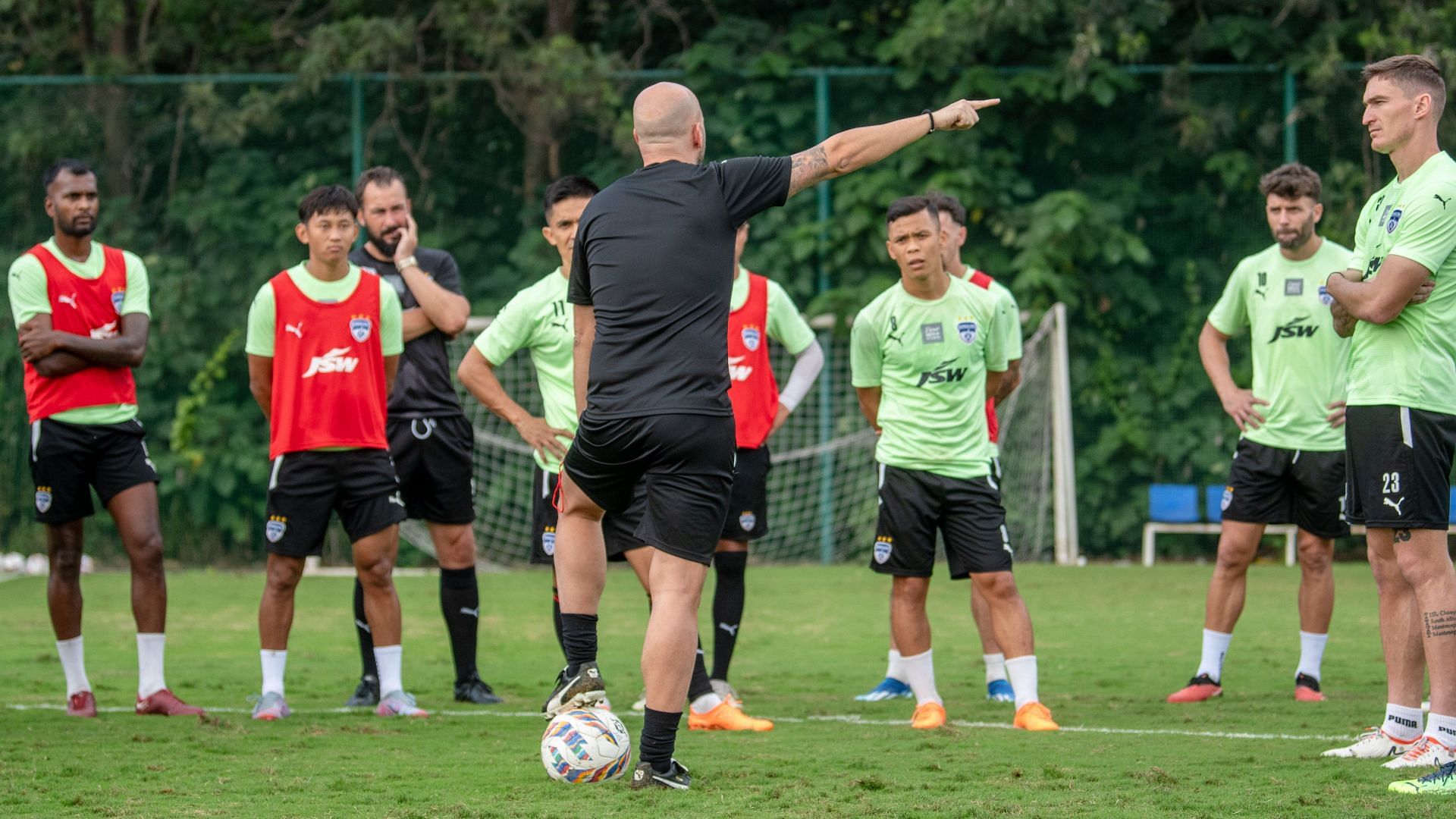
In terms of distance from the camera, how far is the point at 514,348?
679 centimetres

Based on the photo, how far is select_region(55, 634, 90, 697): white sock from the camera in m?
6.62

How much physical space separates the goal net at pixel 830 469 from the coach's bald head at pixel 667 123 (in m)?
8.75

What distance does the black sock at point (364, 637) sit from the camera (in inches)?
281

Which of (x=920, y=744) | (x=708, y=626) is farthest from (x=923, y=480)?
(x=708, y=626)

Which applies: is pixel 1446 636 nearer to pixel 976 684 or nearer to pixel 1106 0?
pixel 976 684

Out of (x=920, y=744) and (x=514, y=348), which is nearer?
(x=920, y=744)

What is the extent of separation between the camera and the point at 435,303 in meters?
7.34

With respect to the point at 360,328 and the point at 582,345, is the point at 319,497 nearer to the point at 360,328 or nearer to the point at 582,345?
the point at 360,328

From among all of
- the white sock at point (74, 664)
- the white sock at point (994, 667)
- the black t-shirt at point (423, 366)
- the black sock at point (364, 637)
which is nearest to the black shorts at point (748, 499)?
the white sock at point (994, 667)

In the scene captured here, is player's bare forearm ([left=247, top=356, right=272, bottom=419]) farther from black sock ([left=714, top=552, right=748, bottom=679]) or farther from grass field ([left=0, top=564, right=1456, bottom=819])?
black sock ([left=714, top=552, right=748, bottom=679])

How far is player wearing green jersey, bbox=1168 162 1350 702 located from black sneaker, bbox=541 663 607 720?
3.34 m

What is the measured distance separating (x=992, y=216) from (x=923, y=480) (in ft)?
26.8

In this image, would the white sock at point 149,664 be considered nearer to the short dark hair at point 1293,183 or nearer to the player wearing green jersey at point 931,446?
the player wearing green jersey at point 931,446

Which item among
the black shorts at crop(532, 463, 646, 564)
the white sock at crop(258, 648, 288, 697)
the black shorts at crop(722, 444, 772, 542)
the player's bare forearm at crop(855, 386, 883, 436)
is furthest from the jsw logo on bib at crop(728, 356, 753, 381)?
the white sock at crop(258, 648, 288, 697)
